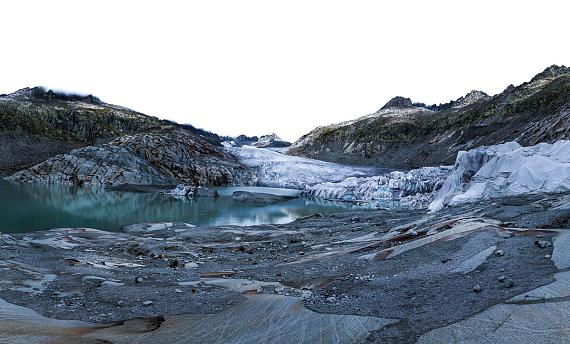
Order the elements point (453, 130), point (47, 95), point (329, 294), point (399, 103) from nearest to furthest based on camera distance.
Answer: point (329, 294) < point (453, 130) < point (47, 95) < point (399, 103)

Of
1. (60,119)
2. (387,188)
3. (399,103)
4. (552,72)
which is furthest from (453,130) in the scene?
(60,119)

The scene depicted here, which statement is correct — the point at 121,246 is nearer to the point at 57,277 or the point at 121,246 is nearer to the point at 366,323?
the point at 57,277

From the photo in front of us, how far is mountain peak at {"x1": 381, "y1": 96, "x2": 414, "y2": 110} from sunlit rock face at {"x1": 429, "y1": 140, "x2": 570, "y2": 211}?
142m

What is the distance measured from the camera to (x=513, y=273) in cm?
731

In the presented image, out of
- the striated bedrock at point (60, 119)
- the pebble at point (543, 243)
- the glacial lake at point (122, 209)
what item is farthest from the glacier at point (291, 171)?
the pebble at point (543, 243)

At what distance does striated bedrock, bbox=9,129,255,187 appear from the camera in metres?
65.1

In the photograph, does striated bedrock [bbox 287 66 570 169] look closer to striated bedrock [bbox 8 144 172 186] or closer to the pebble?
the pebble

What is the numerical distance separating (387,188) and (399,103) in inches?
4978

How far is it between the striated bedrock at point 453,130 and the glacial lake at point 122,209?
38.4 metres

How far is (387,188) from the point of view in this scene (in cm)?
5284

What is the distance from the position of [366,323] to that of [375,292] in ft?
6.12

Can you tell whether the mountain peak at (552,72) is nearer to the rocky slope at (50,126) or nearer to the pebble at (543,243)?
the rocky slope at (50,126)

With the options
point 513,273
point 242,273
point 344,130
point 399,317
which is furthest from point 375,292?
point 344,130

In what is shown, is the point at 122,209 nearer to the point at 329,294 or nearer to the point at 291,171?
the point at 329,294
